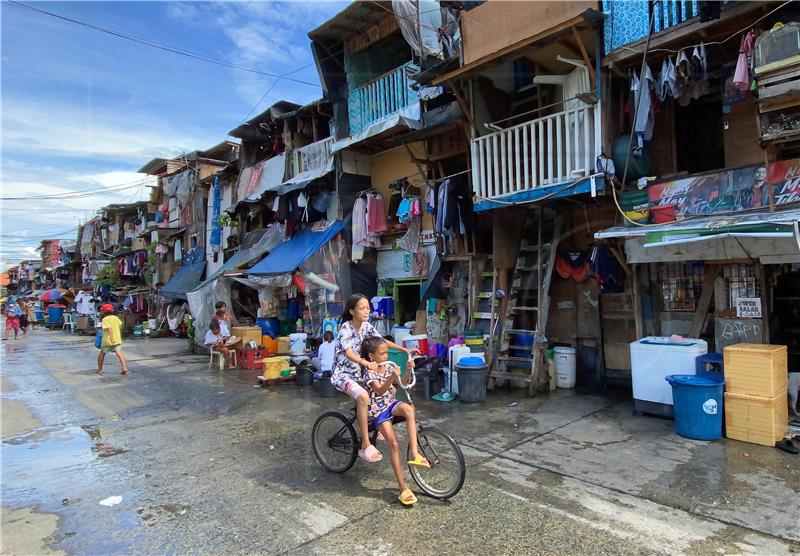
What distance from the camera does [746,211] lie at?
6.38 metres

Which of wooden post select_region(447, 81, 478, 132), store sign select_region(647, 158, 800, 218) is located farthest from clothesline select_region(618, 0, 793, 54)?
wooden post select_region(447, 81, 478, 132)

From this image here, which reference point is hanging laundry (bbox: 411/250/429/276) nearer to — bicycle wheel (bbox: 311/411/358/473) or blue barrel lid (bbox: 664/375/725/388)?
blue barrel lid (bbox: 664/375/725/388)

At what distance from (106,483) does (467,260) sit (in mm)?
7340

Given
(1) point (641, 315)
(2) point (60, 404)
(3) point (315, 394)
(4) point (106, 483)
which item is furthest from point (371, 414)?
(2) point (60, 404)

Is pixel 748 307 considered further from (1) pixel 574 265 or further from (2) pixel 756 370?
(1) pixel 574 265

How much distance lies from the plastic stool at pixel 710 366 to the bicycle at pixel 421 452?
373 cm

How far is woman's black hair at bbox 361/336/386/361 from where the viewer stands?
15.0ft

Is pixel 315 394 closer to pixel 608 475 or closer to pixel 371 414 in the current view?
pixel 371 414

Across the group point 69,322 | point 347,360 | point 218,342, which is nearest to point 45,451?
point 347,360

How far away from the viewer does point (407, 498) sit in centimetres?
415

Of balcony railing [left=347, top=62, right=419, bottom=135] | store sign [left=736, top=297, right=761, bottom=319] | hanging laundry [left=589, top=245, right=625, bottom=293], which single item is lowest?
store sign [left=736, top=297, right=761, bottom=319]

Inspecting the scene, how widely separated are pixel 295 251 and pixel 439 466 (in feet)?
32.2

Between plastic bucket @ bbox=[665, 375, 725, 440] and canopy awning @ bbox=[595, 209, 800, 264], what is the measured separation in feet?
5.76

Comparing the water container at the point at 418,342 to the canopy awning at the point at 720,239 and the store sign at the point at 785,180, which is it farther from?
the store sign at the point at 785,180
